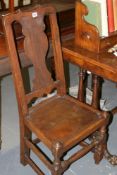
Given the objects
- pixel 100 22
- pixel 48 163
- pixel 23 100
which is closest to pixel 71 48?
pixel 100 22

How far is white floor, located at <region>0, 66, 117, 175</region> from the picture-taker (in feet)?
5.94

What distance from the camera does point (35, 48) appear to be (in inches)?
61.4

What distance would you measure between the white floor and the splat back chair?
0.11 m

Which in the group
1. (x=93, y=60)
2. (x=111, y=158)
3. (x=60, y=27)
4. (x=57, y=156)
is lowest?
(x=111, y=158)

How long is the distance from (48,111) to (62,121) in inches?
5.2

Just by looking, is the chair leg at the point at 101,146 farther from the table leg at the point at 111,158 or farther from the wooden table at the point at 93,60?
the wooden table at the point at 93,60

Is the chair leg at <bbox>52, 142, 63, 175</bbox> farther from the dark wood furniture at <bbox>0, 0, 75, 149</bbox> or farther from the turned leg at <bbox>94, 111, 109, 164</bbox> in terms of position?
the dark wood furniture at <bbox>0, 0, 75, 149</bbox>

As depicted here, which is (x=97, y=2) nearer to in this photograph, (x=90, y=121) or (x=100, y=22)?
(x=100, y=22)

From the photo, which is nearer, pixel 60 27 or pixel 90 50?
pixel 90 50

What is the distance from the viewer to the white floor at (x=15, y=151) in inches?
71.3

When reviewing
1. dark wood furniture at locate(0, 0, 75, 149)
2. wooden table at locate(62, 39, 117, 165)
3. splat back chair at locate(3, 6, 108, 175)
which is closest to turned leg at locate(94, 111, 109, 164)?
splat back chair at locate(3, 6, 108, 175)

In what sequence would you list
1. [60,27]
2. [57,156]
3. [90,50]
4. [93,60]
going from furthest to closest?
[60,27]
[90,50]
[93,60]
[57,156]

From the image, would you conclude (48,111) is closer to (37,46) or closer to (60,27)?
(37,46)

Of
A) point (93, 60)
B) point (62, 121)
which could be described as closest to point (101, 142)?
point (62, 121)
